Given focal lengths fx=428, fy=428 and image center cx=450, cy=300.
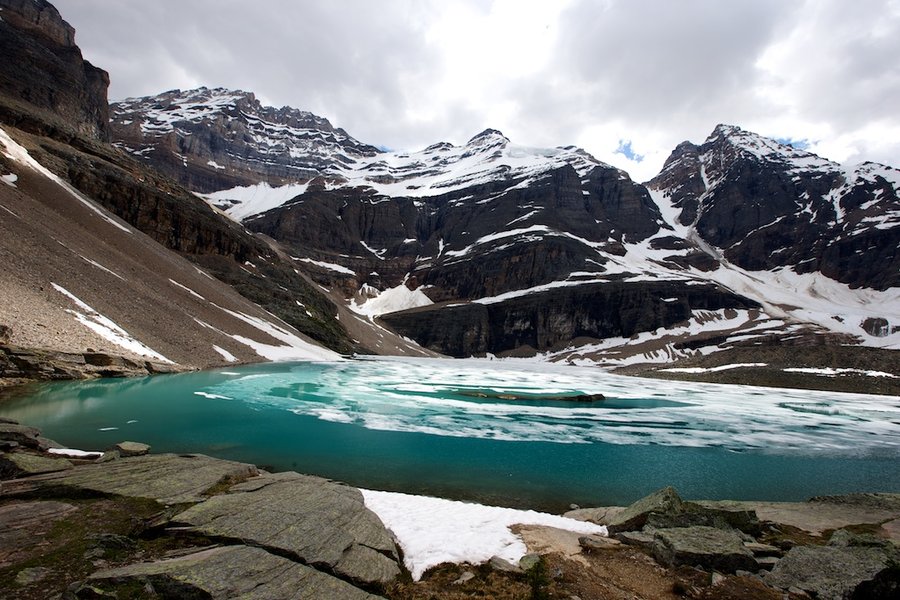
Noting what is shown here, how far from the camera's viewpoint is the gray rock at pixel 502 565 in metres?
6.73

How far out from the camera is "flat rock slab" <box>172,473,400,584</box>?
19.7 feet

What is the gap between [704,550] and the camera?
23.8ft

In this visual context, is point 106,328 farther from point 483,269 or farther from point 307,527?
point 483,269

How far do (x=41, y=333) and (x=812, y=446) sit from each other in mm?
43339

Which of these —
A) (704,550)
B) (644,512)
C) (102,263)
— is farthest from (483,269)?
(704,550)

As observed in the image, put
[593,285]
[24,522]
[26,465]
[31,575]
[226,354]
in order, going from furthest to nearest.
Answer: [593,285] → [226,354] → [26,465] → [24,522] → [31,575]

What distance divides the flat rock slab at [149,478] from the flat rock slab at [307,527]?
84 centimetres

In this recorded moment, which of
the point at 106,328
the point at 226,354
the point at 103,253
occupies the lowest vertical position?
the point at 226,354

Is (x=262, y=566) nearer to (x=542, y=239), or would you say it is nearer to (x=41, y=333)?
(x=41, y=333)

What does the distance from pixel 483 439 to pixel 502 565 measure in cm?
1289

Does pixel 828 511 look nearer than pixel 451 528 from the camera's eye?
No

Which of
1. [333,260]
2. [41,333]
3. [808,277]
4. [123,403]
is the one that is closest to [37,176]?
[41,333]

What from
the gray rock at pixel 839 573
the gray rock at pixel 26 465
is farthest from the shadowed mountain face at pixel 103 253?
the gray rock at pixel 839 573

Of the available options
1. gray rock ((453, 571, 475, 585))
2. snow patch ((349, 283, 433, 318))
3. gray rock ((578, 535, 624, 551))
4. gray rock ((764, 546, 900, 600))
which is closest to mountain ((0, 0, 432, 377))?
gray rock ((453, 571, 475, 585))
